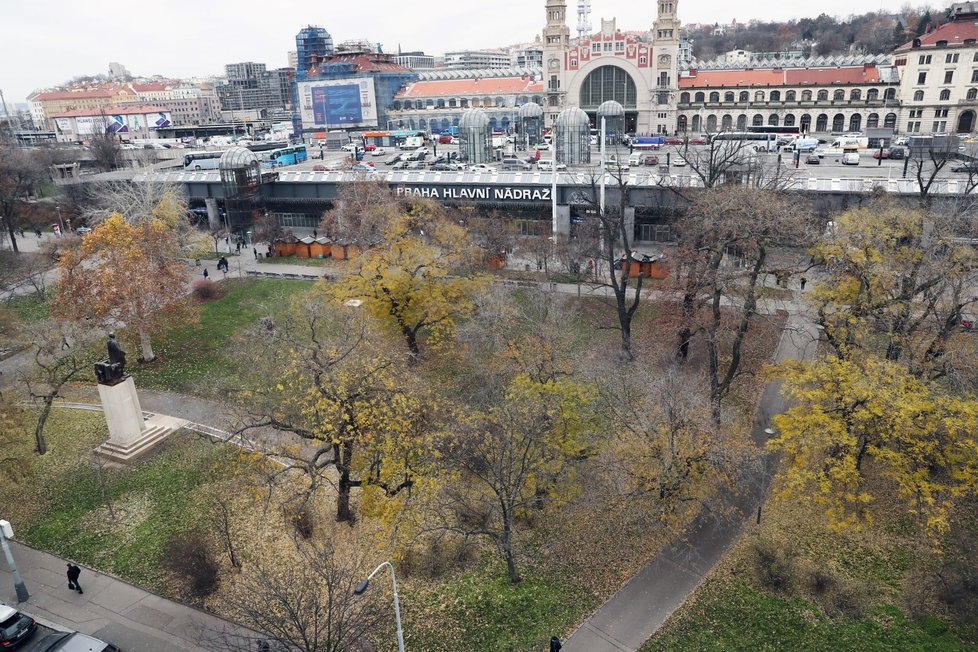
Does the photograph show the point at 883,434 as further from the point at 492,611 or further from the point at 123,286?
the point at 123,286

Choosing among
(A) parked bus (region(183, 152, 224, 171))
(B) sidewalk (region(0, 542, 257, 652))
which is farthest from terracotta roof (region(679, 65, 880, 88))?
(B) sidewalk (region(0, 542, 257, 652))

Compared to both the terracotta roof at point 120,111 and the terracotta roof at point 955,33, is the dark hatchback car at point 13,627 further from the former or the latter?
the terracotta roof at point 120,111

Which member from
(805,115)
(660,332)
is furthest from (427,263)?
(805,115)

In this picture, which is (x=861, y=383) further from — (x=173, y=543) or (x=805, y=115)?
(x=805, y=115)

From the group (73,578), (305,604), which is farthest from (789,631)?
(73,578)

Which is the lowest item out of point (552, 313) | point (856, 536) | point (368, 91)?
point (856, 536)

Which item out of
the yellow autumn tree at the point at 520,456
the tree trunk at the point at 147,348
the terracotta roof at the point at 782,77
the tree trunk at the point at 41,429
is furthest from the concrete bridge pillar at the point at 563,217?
the terracotta roof at the point at 782,77
